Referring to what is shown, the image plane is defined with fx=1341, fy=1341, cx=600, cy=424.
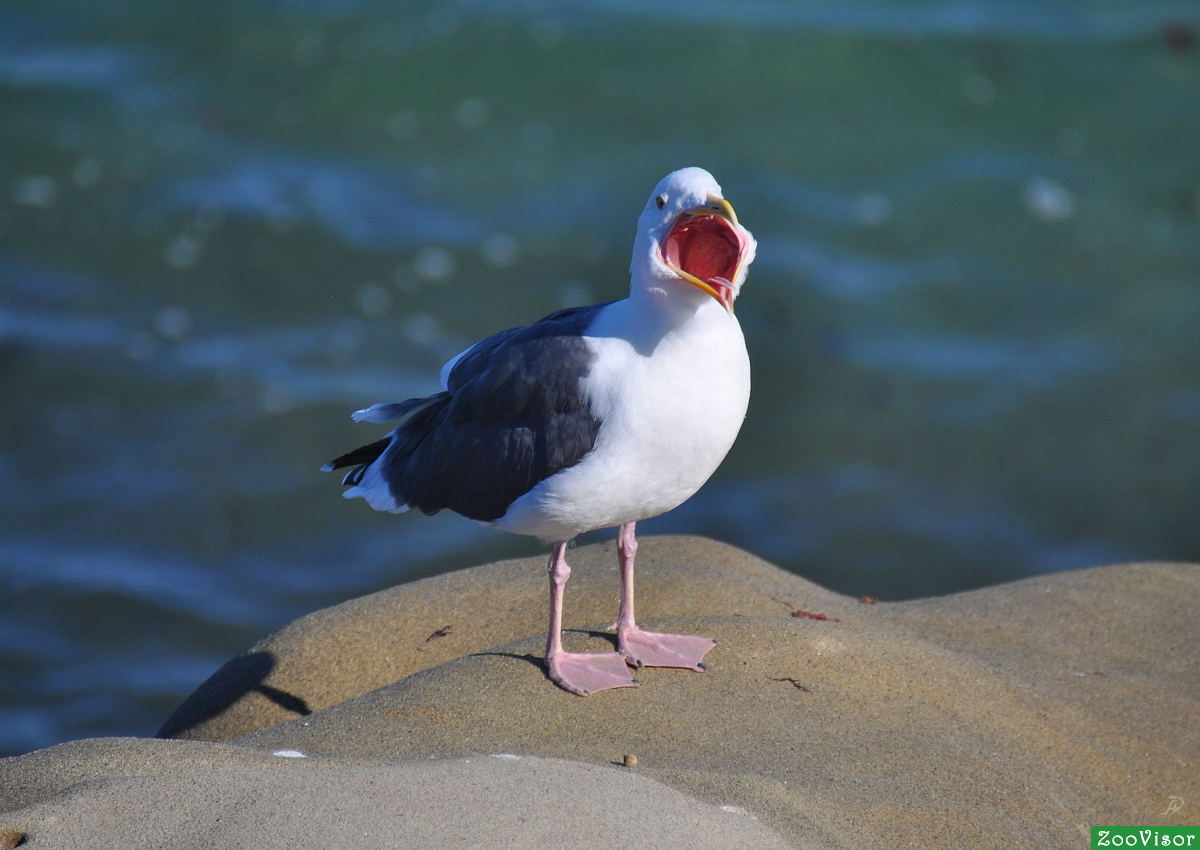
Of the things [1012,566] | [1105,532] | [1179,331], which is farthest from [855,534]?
[1179,331]

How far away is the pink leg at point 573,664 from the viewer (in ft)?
13.9

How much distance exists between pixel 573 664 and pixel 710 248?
4.59 ft

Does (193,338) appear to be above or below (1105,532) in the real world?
above

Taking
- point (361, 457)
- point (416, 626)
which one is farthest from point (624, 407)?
point (416, 626)

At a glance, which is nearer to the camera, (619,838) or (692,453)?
(619,838)

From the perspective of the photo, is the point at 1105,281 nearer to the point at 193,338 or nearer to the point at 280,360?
the point at 280,360

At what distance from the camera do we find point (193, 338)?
9.72m

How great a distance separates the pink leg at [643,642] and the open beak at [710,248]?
978 millimetres

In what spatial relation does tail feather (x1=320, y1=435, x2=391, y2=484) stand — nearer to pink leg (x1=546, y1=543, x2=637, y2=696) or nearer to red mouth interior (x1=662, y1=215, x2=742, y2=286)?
pink leg (x1=546, y1=543, x2=637, y2=696)

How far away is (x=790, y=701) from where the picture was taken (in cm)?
420

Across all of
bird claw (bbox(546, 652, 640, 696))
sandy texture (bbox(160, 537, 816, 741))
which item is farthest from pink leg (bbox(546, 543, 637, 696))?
sandy texture (bbox(160, 537, 816, 741))

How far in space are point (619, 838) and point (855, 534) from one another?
5497 mm

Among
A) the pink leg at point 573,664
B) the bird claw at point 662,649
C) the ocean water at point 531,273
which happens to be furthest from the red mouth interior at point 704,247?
the ocean water at point 531,273

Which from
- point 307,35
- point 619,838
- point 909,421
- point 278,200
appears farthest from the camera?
point 307,35
